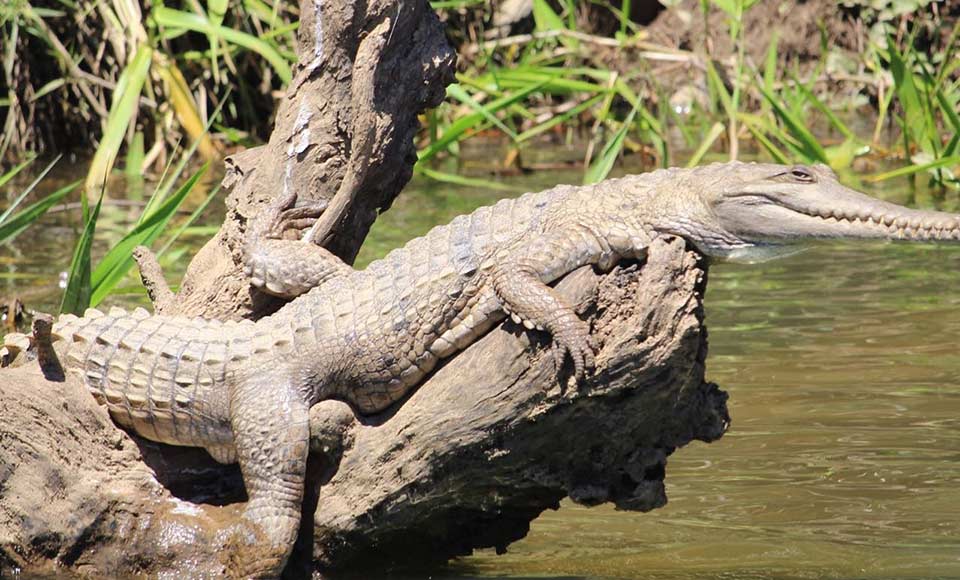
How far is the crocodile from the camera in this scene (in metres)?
4.04

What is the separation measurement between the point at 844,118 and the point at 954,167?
11.6ft

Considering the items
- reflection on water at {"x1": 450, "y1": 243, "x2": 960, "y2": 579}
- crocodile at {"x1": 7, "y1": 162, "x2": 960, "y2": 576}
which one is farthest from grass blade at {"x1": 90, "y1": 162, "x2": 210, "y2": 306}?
reflection on water at {"x1": 450, "y1": 243, "x2": 960, "y2": 579}

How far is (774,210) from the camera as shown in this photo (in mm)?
4055

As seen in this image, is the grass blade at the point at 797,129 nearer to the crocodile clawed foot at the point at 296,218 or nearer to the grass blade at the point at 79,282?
the crocodile clawed foot at the point at 296,218

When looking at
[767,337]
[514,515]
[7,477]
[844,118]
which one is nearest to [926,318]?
[767,337]

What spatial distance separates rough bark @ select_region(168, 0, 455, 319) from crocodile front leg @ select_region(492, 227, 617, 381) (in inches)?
42.8

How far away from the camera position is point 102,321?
4578mm

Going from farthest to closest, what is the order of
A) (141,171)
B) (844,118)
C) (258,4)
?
(844,118), (141,171), (258,4)

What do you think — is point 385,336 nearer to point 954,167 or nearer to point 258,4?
point 258,4

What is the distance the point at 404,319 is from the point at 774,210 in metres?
1.11

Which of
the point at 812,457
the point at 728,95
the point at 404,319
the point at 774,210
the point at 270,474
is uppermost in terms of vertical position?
the point at 774,210

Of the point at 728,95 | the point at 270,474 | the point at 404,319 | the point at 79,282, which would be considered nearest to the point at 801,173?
the point at 404,319

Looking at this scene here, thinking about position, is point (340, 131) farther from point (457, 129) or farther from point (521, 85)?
point (521, 85)

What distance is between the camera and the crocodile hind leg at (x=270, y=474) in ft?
13.8
